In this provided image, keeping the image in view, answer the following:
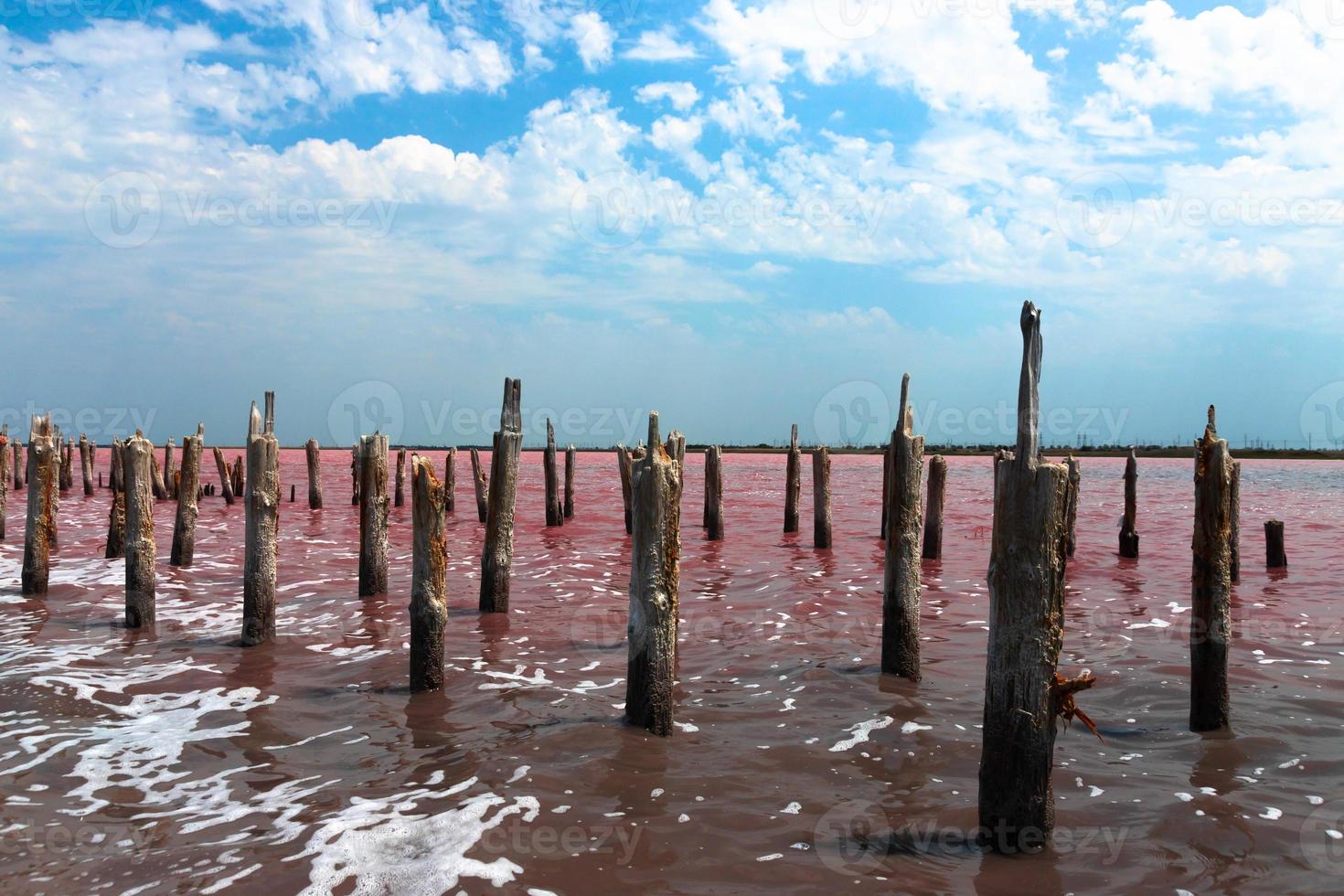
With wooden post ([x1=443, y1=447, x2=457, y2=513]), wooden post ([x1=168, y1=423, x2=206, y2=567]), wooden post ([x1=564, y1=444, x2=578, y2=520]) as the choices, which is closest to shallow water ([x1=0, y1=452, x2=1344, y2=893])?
wooden post ([x1=168, y1=423, x2=206, y2=567])

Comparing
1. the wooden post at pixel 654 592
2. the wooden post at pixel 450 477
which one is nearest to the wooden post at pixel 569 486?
the wooden post at pixel 450 477

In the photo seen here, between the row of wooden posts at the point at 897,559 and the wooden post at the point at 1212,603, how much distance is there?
1 cm

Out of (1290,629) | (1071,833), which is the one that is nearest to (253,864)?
(1071,833)

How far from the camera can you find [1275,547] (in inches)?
547

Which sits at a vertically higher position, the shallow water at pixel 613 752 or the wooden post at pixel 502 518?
the wooden post at pixel 502 518

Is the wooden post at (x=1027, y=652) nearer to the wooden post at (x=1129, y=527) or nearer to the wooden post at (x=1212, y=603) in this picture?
the wooden post at (x=1212, y=603)

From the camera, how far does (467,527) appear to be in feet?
65.6

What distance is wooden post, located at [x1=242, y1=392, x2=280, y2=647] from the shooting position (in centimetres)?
892

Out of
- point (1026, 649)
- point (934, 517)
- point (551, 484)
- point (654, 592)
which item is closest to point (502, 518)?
point (654, 592)

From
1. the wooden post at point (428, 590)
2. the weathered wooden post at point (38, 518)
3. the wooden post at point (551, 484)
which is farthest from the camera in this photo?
the wooden post at point (551, 484)

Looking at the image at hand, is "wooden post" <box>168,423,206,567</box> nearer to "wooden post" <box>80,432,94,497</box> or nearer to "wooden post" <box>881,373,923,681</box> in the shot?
"wooden post" <box>881,373,923,681</box>

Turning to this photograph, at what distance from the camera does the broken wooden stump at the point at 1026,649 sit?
15.2 ft

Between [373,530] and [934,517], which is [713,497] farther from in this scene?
[373,530]

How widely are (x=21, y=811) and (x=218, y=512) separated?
18.8 metres
